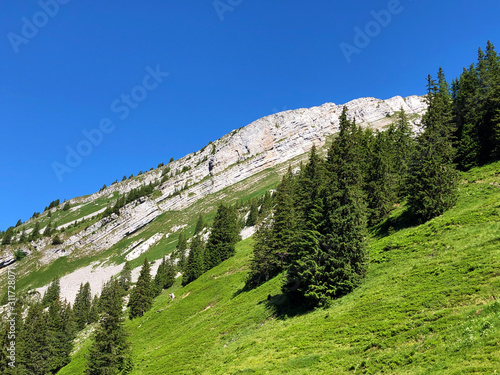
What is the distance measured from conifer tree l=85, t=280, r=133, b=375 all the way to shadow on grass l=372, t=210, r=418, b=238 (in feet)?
131

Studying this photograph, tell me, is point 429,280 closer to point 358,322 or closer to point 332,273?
point 358,322

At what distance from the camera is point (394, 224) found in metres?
44.2

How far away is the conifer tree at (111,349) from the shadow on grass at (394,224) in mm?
39980

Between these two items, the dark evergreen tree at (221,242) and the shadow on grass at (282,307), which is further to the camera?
the dark evergreen tree at (221,242)

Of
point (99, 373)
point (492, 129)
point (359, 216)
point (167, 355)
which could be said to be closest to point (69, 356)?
Answer: point (99, 373)

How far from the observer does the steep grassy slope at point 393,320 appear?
1543 cm

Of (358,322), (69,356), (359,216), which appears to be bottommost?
(69,356)

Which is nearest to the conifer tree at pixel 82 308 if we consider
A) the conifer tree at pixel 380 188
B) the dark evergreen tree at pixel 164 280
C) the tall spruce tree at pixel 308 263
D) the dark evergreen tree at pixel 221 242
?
the dark evergreen tree at pixel 164 280

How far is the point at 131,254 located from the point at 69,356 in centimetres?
10725

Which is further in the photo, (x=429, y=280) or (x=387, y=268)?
(x=387, y=268)

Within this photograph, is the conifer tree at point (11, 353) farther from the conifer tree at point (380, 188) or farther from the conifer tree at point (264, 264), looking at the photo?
the conifer tree at point (380, 188)

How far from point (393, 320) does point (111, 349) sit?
39.2 meters

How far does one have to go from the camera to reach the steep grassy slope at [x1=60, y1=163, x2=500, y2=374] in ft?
50.6

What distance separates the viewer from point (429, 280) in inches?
939
